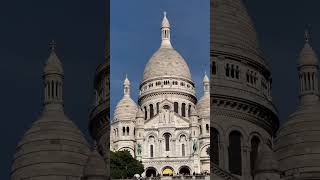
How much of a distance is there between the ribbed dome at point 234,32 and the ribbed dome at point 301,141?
5.23 m

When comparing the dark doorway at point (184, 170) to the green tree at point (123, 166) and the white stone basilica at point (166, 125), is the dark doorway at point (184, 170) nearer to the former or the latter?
the white stone basilica at point (166, 125)

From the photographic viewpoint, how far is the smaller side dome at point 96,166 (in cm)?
3688

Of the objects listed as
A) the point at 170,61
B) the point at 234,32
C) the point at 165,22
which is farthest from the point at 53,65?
the point at 165,22

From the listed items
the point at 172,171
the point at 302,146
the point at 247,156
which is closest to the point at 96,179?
the point at 172,171

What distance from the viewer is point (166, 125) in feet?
127

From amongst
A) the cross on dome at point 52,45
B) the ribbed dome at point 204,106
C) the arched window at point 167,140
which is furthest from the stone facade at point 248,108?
the ribbed dome at point 204,106

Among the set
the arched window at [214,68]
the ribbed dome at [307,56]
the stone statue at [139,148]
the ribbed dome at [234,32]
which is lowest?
the stone statue at [139,148]

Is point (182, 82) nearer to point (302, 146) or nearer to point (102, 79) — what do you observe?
point (102, 79)

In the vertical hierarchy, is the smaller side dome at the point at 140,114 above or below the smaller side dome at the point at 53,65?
below

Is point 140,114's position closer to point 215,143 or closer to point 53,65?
point 53,65

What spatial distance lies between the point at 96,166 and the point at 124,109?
2.98 meters

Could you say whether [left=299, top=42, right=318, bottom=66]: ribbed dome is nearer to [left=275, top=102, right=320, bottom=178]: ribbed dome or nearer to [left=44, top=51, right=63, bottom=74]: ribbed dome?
[left=275, top=102, right=320, bottom=178]: ribbed dome

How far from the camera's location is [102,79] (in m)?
40.3

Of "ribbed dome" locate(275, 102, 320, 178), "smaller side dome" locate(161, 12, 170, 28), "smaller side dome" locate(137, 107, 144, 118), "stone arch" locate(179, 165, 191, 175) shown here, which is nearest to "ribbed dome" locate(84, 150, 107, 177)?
"smaller side dome" locate(137, 107, 144, 118)
